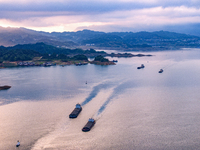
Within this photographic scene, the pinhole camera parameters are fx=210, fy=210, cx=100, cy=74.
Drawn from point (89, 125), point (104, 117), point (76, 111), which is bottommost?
point (104, 117)

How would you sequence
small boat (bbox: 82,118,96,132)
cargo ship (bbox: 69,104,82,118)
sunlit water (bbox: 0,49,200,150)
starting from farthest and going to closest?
cargo ship (bbox: 69,104,82,118) → small boat (bbox: 82,118,96,132) → sunlit water (bbox: 0,49,200,150)

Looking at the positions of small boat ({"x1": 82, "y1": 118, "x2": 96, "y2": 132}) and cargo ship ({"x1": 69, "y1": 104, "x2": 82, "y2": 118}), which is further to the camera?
cargo ship ({"x1": 69, "y1": 104, "x2": 82, "y2": 118})

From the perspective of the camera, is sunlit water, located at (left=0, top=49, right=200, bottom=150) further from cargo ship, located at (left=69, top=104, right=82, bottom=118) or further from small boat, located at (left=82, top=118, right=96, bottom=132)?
cargo ship, located at (left=69, top=104, right=82, bottom=118)

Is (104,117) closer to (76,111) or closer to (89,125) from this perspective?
(89,125)

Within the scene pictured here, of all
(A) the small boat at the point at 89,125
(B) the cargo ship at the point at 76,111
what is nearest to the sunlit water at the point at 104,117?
(A) the small boat at the point at 89,125

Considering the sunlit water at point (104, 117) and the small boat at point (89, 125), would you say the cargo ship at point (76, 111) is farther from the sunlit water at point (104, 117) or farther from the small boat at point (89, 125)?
the small boat at point (89, 125)

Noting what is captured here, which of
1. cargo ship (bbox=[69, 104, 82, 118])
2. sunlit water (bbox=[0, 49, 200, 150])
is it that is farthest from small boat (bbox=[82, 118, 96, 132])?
cargo ship (bbox=[69, 104, 82, 118])

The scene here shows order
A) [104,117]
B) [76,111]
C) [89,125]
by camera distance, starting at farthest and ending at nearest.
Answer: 1. [76,111]
2. [104,117]
3. [89,125]

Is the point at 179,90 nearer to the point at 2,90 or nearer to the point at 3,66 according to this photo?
the point at 2,90

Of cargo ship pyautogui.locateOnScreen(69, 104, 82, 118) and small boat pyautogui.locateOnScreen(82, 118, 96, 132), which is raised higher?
cargo ship pyautogui.locateOnScreen(69, 104, 82, 118)

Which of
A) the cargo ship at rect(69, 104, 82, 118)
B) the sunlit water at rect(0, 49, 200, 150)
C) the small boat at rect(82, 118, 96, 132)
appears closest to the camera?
the sunlit water at rect(0, 49, 200, 150)

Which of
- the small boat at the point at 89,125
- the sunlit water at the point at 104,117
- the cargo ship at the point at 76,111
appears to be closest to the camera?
the sunlit water at the point at 104,117

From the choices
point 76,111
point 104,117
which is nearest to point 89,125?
point 104,117
